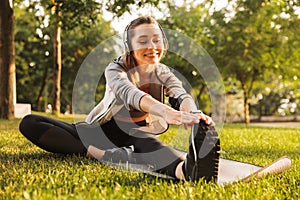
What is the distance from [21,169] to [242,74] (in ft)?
51.4

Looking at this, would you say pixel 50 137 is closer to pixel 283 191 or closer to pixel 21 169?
pixel 21 169

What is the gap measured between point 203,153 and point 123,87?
785mm

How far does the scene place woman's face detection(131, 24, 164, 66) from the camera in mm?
2887

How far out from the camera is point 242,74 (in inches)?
690

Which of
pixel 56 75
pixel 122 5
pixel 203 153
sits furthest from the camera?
pixel 56 75

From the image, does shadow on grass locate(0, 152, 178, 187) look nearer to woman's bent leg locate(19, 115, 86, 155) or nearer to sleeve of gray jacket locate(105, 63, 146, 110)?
woman's bent leg locate(19, 115, 86, 155)

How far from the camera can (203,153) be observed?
2.13 m

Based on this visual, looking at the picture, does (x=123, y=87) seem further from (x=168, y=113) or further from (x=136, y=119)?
(x=136, y=119)

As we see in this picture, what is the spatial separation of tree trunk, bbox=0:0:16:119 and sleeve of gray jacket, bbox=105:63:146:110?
7069 millimetres

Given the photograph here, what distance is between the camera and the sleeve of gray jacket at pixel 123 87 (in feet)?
8.42

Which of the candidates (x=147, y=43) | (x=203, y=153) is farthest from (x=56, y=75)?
(x=203, y=153)

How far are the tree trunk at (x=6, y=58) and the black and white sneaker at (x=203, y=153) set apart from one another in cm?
787

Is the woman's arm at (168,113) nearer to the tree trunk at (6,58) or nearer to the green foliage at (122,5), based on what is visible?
the green foliage at (122,5)

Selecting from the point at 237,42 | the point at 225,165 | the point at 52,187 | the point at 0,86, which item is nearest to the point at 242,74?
the point at 237,42
